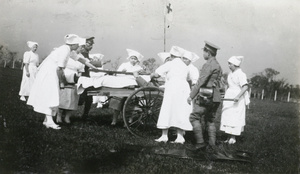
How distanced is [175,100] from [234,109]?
1.88m

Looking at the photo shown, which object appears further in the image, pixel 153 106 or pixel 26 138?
pixel 153 106

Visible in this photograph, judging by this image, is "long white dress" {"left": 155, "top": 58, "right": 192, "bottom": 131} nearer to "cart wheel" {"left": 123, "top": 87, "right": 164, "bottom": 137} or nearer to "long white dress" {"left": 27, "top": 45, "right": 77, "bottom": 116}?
"cart wheel" {"left": 123, "top": 87, "right": 164, "bottom": 137}

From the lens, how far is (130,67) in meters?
8.48

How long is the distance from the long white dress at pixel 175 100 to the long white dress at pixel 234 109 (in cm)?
146

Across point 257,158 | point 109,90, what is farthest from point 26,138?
point 257,158

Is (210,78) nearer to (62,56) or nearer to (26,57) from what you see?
(62,56)

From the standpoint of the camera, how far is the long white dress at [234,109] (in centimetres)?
749

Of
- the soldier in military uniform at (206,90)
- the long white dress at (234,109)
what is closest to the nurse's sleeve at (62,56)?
the soldier in military uniform at (206,90)

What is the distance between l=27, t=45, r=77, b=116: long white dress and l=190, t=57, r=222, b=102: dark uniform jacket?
9.34ft

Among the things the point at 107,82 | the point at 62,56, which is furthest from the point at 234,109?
the point at 62,56

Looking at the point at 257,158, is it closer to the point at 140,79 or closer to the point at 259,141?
the point at 259,141

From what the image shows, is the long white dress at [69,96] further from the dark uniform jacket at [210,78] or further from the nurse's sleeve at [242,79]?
the nurse's sleeve at [242,79]

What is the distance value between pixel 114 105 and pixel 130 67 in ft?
4.25

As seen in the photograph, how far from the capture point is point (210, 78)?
5973mm
